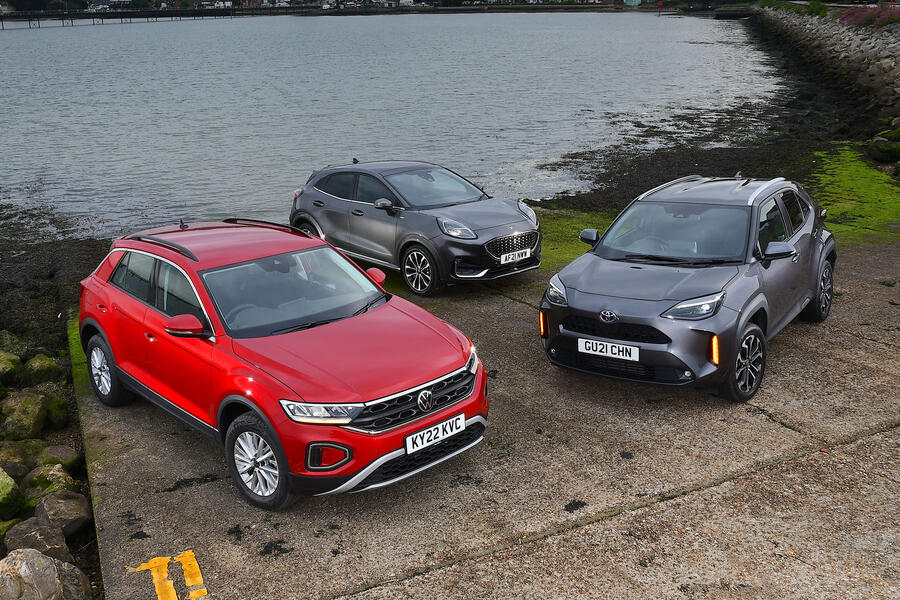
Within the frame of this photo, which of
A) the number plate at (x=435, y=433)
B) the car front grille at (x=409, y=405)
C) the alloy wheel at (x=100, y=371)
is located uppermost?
the car front grille at (x=409, y=405)

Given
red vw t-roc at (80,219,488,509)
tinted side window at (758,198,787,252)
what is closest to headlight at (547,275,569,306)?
red vw t-roc at (80,219,488,509)

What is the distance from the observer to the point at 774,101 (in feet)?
115

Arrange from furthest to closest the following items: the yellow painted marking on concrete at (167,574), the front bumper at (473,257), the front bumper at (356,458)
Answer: the front bumper at (473,257) → the front bumper at (356,458) → the yellow painted marking on concrete at (167,574)

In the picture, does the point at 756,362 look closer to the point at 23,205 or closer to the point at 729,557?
the point at 729,557

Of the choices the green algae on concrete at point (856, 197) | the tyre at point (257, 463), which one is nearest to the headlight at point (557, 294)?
the tyre at point (257, 463)

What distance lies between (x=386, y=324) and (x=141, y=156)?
2445 cm

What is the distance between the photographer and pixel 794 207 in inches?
329

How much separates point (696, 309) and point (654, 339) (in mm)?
442

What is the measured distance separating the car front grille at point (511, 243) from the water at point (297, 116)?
8936 millimetres

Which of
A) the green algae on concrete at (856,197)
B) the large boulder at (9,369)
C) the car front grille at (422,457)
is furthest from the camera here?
the green algae on concrete at (856,197)

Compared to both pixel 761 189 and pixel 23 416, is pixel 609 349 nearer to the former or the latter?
pixel 761 189

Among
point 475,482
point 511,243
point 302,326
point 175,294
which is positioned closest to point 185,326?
point 175,294

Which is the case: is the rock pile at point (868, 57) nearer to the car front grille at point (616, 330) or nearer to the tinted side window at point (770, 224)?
the tinted side window at point (770, 224)

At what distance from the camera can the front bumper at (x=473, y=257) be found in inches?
395
